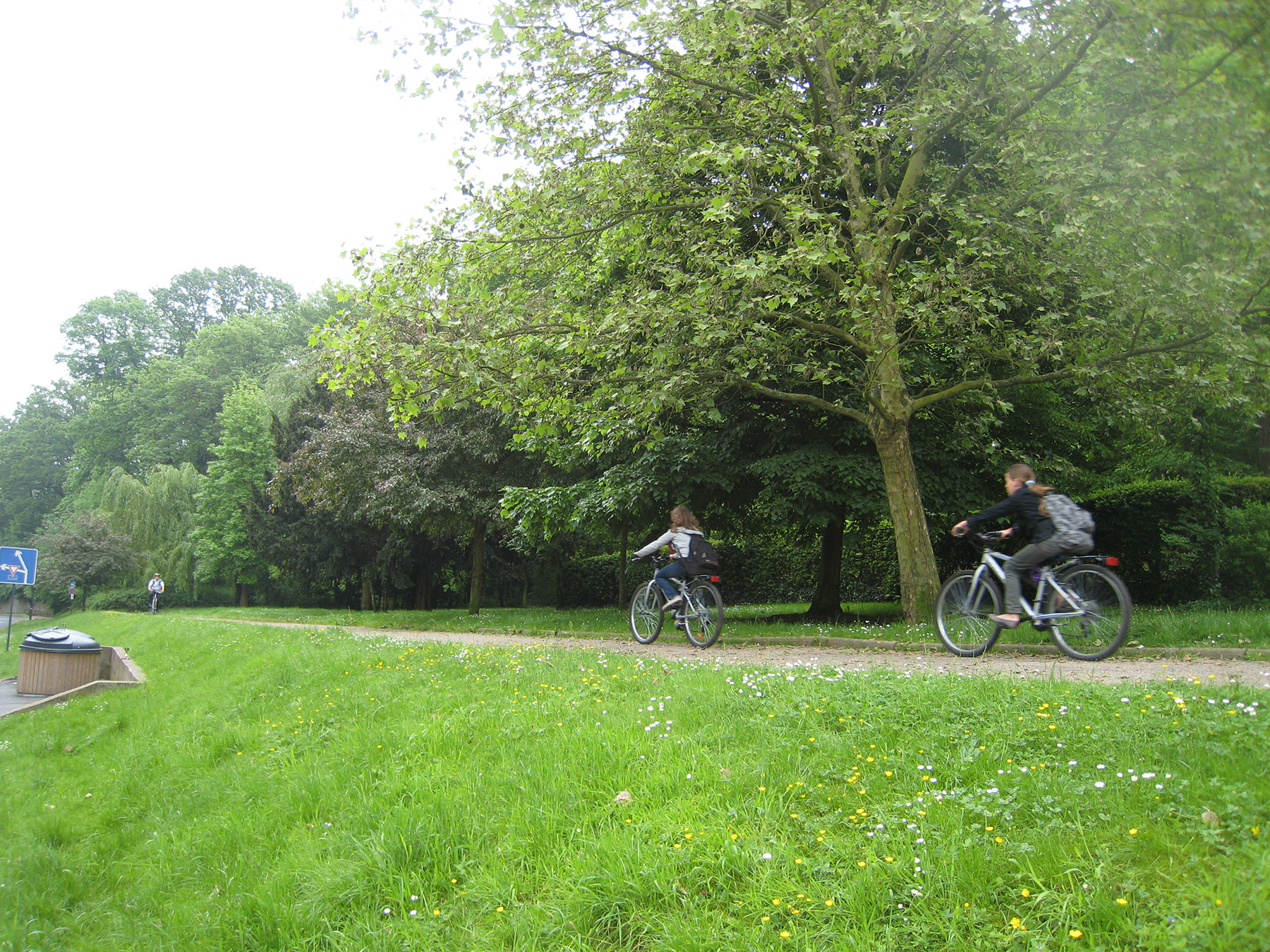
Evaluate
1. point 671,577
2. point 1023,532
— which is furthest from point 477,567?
point 1023,532

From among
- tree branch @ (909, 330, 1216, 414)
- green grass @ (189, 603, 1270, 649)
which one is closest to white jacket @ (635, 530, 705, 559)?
green grass @ (189, 603, 1270, 649)

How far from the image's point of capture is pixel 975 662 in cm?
801

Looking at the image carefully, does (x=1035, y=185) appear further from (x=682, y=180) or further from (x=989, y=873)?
(x=989, y=873)

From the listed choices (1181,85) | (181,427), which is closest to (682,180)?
(1181,85)

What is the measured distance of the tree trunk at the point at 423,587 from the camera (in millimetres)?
35594

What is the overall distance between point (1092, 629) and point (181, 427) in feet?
185

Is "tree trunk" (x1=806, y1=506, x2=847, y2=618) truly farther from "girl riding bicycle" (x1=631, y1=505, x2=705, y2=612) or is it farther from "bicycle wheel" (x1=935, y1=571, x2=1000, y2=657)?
"bicycle wheel" (x1=935, y1=571, x2=1000, y2=657)

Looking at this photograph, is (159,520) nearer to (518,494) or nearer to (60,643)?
(60,643)

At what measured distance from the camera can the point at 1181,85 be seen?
5.28 metres

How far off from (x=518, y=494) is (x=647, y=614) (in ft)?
21.5

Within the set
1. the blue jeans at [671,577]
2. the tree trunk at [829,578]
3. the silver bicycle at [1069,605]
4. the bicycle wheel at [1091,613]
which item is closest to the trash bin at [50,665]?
the blue jeans at [671,577]

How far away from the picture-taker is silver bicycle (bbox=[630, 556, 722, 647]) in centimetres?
1084

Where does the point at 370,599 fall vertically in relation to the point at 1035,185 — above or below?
below

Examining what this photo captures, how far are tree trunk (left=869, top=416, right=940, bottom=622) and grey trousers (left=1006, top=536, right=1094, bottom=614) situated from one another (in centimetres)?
318
